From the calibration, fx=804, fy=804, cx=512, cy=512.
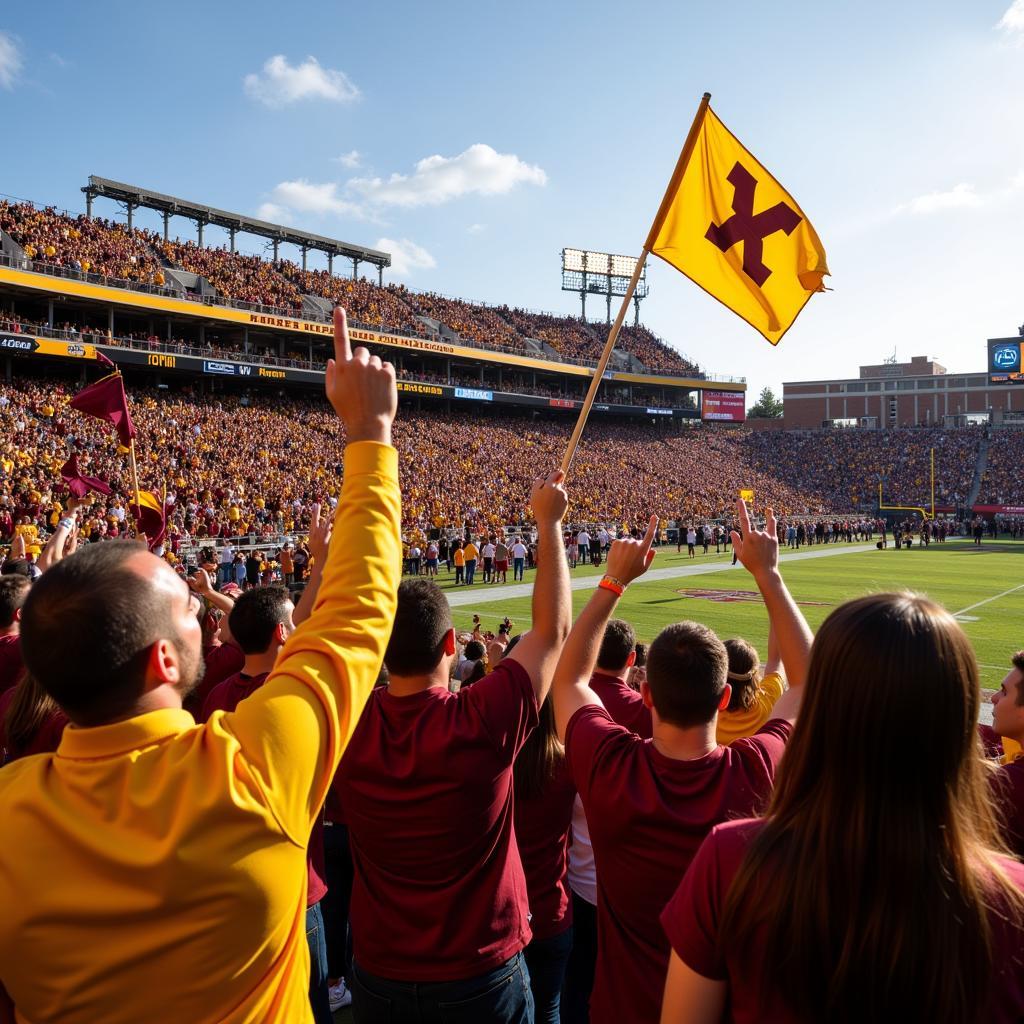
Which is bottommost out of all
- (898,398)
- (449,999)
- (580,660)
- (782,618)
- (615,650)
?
(449,999)

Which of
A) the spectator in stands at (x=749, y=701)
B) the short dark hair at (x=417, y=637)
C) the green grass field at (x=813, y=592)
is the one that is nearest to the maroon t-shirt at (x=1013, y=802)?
the spectator in stands at (x=749, y=701)

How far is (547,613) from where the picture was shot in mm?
2553

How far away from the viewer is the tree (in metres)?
116

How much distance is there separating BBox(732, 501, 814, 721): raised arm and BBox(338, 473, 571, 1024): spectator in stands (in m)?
0.73

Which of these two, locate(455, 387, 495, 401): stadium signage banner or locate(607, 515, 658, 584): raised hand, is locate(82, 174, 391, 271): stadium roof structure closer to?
locate(455, 387, 495, 401): stadium signage banner

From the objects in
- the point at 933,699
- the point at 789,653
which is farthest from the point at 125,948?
the point at 789,653

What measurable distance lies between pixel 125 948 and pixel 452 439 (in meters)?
44.9

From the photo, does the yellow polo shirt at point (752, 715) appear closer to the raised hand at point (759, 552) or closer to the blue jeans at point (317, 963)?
the raised hand at point (759, 552)

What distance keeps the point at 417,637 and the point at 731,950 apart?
1472mm

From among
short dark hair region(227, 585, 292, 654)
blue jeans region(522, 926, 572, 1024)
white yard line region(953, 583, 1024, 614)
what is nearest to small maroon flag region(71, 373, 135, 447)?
short dark hair region(227, 585, 292, 654)

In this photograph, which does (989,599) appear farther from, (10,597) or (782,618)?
(10,597)

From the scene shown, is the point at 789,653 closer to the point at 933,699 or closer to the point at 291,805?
the point at 933,699

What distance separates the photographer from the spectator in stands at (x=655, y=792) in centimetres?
221

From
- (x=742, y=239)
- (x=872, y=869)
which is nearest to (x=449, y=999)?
(x=872, y=869)
